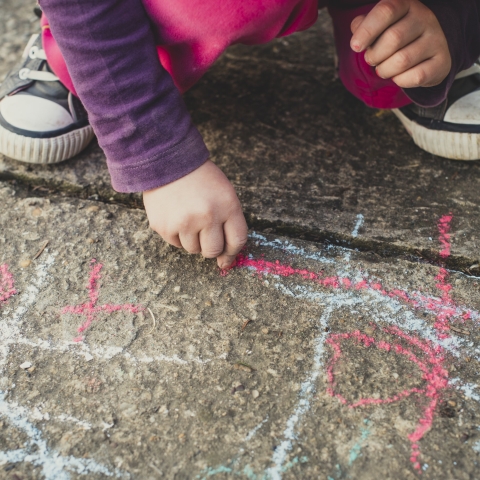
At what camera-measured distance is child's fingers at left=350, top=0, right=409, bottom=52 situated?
0.99 metres

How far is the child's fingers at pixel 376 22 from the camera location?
99 cm

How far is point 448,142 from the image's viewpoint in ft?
4.06

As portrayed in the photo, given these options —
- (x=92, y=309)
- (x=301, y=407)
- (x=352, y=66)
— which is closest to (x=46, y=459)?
(x=92, y=309)

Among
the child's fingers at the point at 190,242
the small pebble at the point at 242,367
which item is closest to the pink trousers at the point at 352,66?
the child's fingers at the point at 190,242

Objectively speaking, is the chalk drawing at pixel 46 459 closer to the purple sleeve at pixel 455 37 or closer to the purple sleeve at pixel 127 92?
the purple sleeve at pixel 127 92

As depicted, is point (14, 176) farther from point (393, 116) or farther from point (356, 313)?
point (393, 116)

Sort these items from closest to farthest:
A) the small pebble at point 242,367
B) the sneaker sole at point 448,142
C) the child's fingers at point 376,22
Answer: the small pebble at point 242,367 → the child's fingers at point 376,22 → the sneaker sole at point 448,142

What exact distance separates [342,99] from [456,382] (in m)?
0.83

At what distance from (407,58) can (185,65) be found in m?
0.43

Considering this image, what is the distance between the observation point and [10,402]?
854 millimetres

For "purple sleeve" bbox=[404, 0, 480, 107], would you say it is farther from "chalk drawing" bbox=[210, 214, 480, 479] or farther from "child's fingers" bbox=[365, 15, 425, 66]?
"chalk drawing" bbox=[210, 214, 480, 479]

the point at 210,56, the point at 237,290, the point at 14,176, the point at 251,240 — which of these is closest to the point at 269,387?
the point at 237,290

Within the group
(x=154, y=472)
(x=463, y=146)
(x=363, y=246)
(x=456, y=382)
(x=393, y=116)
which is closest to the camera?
(x=154, y=472)

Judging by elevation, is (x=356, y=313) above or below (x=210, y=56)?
below
